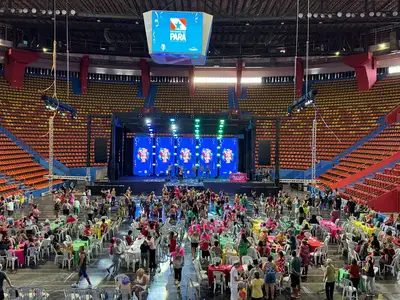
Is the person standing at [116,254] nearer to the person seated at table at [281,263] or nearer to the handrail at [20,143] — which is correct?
the person seated at table at [281,263]

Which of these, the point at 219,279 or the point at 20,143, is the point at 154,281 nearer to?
the point at 219,279

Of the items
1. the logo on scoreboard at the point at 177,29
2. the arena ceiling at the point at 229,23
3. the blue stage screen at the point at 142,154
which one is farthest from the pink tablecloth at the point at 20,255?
the blue stage screen at the point at 142,154

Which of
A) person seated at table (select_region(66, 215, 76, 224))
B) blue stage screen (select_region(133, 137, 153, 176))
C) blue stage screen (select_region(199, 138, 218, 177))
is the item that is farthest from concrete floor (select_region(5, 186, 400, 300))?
blue stage screen (select_region(199, 138, 218, 177))

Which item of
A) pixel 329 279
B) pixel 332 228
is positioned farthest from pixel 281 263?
pixel 332 228

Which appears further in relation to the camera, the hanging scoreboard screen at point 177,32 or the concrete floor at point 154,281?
the hanging scoreboard screen at point 177,32

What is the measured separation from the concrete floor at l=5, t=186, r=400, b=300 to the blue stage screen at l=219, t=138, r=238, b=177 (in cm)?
2109

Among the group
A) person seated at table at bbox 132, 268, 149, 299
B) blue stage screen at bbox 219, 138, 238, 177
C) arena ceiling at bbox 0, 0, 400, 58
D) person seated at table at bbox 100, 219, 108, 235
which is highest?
arena ceiling at bbox 0, 0, 400, 58

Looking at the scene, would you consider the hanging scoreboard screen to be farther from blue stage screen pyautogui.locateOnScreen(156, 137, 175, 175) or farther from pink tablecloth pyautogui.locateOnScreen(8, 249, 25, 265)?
blue stage screen pyautogui.locateOnScreen(156, 137, 175, 175)

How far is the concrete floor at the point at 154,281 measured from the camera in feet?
33.8

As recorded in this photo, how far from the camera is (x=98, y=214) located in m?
18.9

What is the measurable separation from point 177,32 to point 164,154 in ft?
58.5

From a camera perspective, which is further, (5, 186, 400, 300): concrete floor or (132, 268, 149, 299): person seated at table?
(5, 186, 400, 300): concrete floor

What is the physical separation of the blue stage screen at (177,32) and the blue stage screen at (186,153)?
1727cm

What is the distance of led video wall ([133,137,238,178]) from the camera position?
1336 inches
